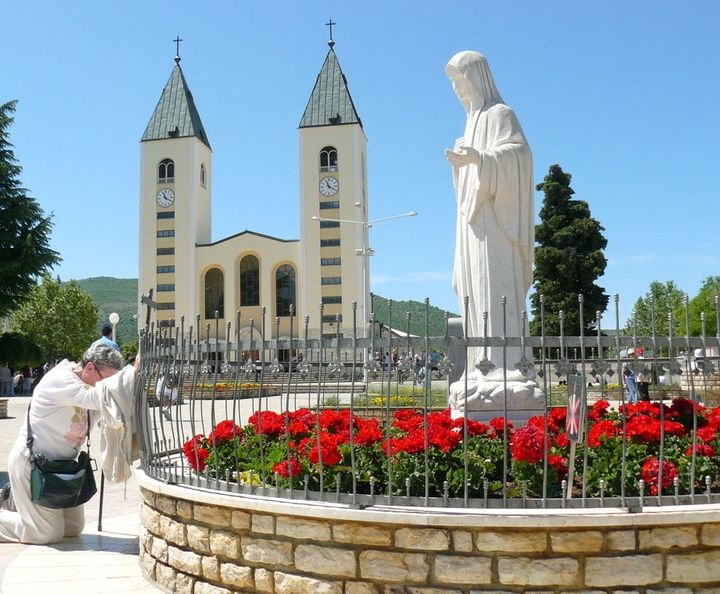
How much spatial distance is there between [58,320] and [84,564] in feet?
202

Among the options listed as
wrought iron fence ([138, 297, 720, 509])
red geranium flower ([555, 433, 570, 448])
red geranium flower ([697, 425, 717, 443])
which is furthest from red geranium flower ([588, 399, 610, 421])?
red geranium flower ([555, 433, 570, 448])

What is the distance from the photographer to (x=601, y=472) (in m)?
4.88

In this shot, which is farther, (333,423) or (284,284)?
(284,284)

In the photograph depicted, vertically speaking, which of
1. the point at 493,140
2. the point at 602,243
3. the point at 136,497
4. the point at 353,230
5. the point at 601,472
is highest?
the point at 353,230

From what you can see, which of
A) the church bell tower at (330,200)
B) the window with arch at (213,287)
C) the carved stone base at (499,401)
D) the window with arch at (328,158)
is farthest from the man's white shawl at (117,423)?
the window with arch at (213,287)

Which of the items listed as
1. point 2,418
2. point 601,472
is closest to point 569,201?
point 2,418

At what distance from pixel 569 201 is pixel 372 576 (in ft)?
134

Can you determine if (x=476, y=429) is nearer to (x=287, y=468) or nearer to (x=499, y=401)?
(x=287, y=468)

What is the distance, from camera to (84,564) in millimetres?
6164

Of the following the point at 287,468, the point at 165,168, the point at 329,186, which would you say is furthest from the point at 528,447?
the point at 165,168

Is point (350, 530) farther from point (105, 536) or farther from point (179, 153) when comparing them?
point (179, 153)

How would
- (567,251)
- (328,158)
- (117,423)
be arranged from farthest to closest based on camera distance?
(328,158)
(567,251)
(117,423)

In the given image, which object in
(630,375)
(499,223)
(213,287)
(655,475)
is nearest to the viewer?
(655,475)

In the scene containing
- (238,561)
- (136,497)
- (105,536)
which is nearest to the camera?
(238,561)
